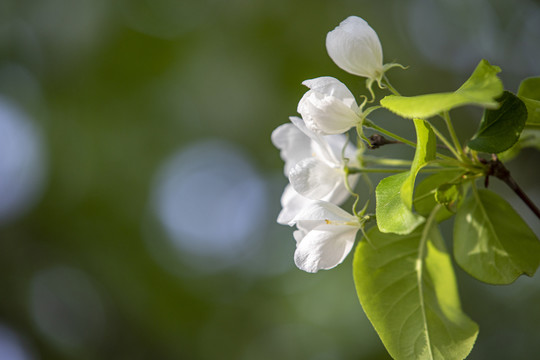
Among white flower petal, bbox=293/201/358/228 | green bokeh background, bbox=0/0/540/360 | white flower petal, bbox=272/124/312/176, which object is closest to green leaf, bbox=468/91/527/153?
white flower petal, bbox=293/201/358/228

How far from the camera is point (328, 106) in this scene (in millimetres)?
560

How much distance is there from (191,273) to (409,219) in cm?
362

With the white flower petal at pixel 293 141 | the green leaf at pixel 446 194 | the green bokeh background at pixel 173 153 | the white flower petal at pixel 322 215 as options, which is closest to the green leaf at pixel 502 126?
the green leaf at pixel 446 194

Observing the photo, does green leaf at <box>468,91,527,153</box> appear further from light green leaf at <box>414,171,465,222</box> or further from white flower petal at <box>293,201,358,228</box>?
white flower petal at <box>293,201,358,228</box>

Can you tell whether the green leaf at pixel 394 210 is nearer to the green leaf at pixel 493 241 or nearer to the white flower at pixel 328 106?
the white flower at pixel 328 106

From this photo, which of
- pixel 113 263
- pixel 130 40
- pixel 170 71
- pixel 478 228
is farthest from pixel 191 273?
pixel 478 228

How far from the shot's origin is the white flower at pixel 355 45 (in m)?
0.62

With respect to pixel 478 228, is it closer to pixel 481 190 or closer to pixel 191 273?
pixel 481 190

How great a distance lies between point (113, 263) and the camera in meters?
3.73

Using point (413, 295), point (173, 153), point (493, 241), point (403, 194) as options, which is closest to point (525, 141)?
point (493, 241)

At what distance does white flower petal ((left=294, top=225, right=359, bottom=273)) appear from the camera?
0.60 m

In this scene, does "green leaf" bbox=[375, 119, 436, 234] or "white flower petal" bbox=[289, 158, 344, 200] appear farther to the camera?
"white flower petal" bbox=[289, 158, 344, 200]

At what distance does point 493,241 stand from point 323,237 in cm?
24

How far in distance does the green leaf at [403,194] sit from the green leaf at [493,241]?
0.19 meters
